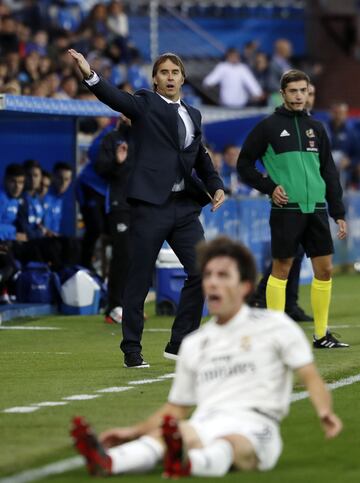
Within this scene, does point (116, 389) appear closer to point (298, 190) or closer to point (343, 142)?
point (298, 190)

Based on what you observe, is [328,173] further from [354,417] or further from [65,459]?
[65,459]

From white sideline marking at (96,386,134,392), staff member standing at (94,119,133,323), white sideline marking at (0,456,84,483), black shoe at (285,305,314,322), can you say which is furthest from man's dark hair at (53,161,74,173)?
white sideline marking at (0,456,84,483)

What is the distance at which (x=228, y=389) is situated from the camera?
6.68 meters

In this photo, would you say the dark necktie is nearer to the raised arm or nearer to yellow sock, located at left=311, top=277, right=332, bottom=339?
→ the raised arm

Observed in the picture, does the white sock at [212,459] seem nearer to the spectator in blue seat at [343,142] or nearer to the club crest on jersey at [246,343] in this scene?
the club crest on jersey at [246,343]

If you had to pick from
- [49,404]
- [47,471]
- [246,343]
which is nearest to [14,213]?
[49,404]

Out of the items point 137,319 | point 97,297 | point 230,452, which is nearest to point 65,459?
point 230,452

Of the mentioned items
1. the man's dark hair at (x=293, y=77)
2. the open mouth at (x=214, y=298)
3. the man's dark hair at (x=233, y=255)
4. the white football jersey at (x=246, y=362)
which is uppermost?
the man's dark hair at (x=293, y=77)

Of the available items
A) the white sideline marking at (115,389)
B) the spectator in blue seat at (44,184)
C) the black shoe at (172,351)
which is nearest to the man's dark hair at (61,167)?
the spectator in blue seat at (44,184)

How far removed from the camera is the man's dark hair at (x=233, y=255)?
6.59 m

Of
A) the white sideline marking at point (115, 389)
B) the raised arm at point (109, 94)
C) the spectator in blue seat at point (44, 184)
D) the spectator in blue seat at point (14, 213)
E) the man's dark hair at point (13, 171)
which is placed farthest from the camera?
the spectator in blue seat at point (44, 184)

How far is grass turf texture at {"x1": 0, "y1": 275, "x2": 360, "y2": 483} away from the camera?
22.6ft

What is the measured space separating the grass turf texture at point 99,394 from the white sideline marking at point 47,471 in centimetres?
7

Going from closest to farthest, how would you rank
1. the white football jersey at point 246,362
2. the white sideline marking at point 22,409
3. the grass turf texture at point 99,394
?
the white football jersey at point 246,362, the grass turf texture at point 99,394, the white sideline marking at point 22,409
